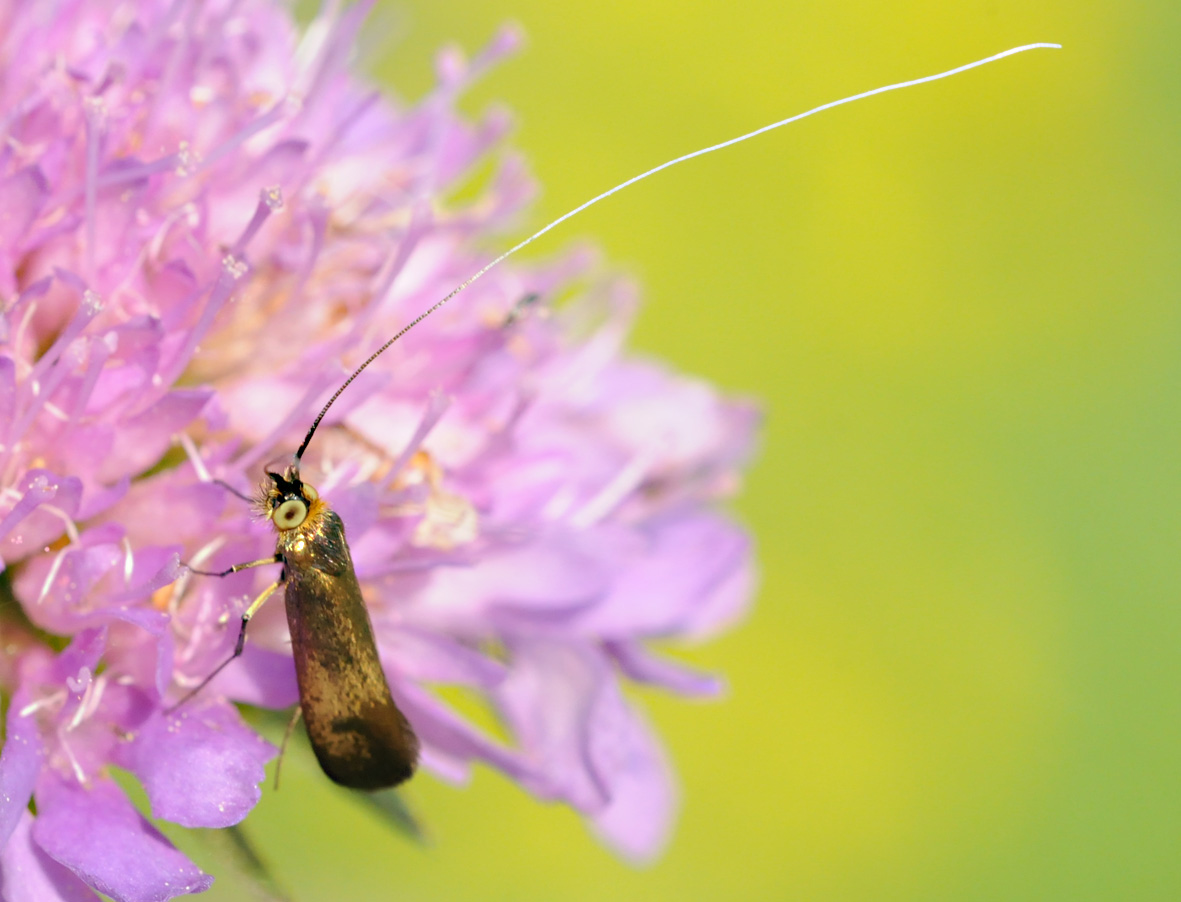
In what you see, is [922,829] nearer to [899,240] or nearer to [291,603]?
[899,240]

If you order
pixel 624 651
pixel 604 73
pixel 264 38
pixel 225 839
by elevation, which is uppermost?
pixel 604 73

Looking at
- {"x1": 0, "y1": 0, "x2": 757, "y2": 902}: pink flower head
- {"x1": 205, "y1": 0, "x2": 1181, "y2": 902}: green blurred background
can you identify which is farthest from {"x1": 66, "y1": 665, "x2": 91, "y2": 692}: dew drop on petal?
{"x1": 205, "y1": 0, "x2": 1181, "y2": 902}: green blurred background

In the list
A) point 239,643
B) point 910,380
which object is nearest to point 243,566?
point 239,643

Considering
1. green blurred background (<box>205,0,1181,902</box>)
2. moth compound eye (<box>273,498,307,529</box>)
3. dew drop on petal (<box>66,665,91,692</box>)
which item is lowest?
dew drop on petal (<box>66,665,91,692</box>)

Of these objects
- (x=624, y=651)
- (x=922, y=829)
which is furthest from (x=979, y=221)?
(x=624, y=651)

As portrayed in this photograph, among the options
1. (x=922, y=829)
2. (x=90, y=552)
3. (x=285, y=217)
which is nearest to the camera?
(x=90, y=552)

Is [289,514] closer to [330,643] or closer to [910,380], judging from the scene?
[330,643]

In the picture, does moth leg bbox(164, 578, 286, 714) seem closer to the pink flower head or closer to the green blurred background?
the pink flower head
